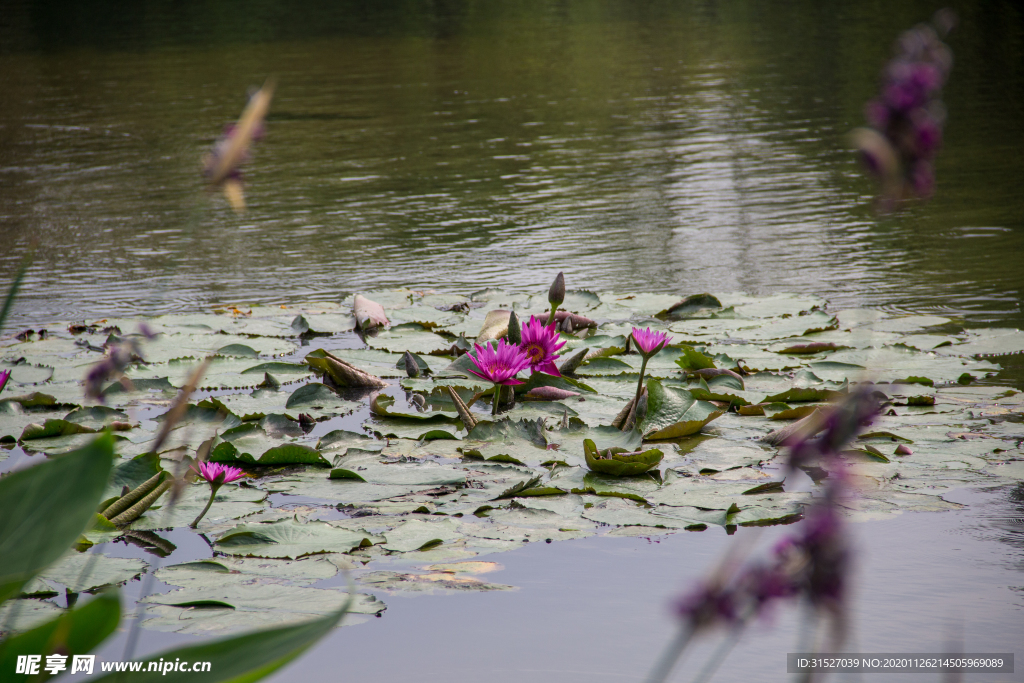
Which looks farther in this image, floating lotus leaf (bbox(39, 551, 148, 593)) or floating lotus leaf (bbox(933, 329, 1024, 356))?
floating lotus leaf (bbox(933, 329, 1024, 356))

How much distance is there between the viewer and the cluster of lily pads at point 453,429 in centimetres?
158

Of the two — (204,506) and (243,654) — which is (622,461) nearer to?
(204,506)

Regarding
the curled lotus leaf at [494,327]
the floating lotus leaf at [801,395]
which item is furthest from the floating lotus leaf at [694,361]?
the curled lotus leaf at [494,327]

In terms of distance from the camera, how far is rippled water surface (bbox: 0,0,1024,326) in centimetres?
382

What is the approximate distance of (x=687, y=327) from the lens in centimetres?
300

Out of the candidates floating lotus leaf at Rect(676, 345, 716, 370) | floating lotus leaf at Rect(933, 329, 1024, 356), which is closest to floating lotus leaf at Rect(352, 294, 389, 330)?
floating lotus leaf at Rect(676, 345, 716, 370)

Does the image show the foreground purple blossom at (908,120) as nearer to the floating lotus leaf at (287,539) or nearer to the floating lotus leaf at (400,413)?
the floating lotus leaf at (287,539)

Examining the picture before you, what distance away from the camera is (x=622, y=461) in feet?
6.28

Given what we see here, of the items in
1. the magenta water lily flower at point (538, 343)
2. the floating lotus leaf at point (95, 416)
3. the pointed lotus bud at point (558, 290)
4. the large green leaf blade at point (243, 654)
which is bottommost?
the floating lotus leaf at point (95, 416)

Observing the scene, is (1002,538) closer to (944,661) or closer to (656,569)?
(944,661)

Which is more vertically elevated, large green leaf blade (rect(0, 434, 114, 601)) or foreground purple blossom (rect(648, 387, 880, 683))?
foreground purple blossom (rect(648, 387, 880, 683))

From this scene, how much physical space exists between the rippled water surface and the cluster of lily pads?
1.43 feet

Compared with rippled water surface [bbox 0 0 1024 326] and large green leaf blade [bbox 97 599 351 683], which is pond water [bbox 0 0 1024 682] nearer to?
rippled water surface [bbox 0 0 1024 326]

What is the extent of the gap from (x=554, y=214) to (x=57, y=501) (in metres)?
4.38
